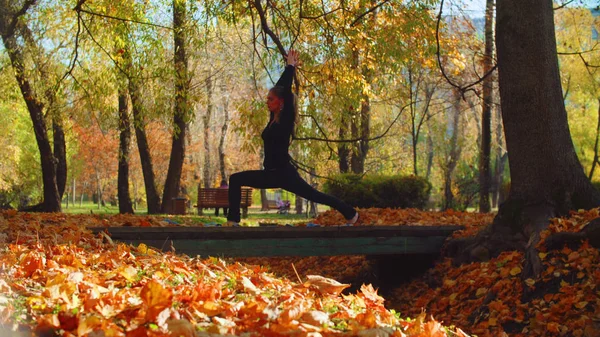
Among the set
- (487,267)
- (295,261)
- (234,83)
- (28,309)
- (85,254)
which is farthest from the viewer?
(234,83)

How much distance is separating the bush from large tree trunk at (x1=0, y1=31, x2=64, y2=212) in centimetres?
698

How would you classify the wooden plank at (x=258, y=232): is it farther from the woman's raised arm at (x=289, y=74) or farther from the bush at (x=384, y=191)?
the bush at (x=384, y=191)

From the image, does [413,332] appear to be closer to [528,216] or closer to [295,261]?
[528,216]

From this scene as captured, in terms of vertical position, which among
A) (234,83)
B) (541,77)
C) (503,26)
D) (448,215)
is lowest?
(448,215)

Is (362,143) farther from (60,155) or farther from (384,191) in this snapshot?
(60,155)

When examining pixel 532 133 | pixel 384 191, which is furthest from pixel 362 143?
pixel 532 133

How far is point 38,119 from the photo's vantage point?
16297 mm

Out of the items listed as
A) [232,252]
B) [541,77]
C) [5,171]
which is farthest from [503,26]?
[5,171]

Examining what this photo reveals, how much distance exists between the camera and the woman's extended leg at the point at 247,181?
7.77 m

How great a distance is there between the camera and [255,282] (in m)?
4.65

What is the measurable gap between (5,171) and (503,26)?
107ft

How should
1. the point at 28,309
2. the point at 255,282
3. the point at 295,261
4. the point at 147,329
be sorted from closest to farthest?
the point at 147,329, the point at 28,309, the point at 255,282, the point at 295,261

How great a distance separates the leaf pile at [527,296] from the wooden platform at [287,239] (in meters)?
0.81

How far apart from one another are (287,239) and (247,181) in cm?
95
